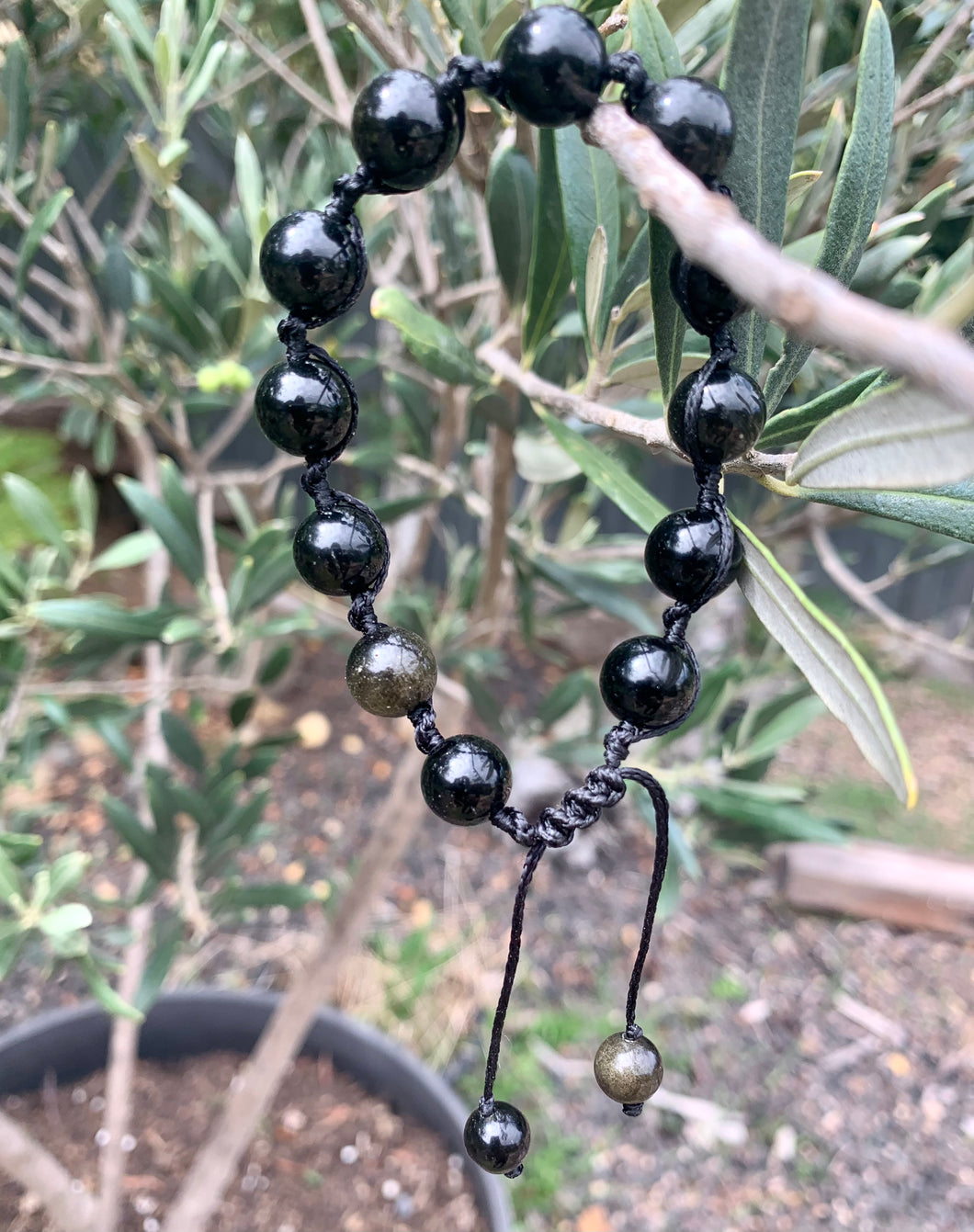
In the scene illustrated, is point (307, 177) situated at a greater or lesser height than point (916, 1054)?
greater

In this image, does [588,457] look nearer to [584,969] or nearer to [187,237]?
[187,237]

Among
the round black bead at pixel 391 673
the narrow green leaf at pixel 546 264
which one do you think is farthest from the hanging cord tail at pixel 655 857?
the narrow green leaf at pixel 546 264

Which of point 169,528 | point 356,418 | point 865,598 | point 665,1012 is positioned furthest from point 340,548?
point 665,1012

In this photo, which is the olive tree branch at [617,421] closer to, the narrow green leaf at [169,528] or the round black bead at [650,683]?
the round black bead at [650,683]

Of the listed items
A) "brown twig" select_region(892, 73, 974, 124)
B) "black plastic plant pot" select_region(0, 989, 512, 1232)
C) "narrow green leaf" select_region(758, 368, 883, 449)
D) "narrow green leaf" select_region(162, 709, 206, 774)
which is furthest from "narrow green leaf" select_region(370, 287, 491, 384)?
"black plastic plant pot" select_region(0, 989, 512, 1232)

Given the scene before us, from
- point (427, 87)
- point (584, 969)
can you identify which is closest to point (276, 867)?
point (584, 969)

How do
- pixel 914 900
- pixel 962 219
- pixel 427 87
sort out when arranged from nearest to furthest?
pixel 427 87
pixel 962 219
pixel 914 900

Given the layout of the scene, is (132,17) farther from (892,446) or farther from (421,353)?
(892,446)

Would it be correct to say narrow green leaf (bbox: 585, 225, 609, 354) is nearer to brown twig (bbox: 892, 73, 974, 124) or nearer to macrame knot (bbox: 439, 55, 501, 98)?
macrame knot (bbox: 439, 55, 501, 98)
